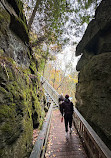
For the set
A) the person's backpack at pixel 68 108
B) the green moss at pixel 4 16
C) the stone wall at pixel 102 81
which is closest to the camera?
the green moss at pixel 4 16

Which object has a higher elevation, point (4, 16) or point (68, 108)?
point (4, 16)

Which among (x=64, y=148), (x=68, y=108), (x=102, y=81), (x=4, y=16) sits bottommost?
(x=64, y=148)

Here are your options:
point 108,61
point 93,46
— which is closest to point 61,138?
point 108,61

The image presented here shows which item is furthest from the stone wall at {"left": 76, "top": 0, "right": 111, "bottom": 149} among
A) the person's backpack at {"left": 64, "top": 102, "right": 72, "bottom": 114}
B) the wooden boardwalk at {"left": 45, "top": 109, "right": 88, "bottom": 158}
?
the wooden boardwalk at {"left": 45, "top": 109, "right": 88, "bottom": 158}

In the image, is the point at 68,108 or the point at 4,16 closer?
the point at 4,16

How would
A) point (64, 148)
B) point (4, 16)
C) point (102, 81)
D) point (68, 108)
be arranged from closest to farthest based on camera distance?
point (4, 16), point (102, 81), point (64, 148), point (68, 108)

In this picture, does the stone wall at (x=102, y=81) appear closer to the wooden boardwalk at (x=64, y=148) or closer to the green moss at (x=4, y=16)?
the wooden boardwalk at (x=64, y=148)

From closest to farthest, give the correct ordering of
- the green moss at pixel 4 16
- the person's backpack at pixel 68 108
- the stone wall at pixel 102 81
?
the green moss at pixel 4 16, the stone wall at pixel 102 81, the person's backpack at pixel 68 108

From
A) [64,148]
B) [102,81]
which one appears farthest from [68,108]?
[102,81]

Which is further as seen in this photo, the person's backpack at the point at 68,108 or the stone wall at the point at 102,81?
the person's backpack at the point at 68,108

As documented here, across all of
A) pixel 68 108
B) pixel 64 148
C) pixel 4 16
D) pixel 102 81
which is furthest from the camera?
pixel 68 108

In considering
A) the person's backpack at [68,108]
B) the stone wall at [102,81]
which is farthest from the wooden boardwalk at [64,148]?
the person's backpack at [68,108]

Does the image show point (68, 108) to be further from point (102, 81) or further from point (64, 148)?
point (102, 81)

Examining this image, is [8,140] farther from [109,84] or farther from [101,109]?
[109,84]
